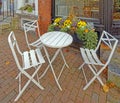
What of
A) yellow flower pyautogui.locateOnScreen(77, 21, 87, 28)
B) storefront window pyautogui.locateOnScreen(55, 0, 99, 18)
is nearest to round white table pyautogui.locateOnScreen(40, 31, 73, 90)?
yellow flower pyautogui.locateOnScreen(77, 21, 87, 28)

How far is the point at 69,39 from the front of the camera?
3.49 metres

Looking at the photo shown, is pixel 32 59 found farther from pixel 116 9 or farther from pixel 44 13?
pixel 44 13

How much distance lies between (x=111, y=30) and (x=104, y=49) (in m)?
0.66

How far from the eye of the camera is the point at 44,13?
19.0ft

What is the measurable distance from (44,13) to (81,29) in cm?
163

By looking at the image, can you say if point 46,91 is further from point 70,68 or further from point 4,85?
point 70,68

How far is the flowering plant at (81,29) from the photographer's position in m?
4.39

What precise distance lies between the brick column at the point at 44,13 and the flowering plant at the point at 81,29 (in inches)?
27.2

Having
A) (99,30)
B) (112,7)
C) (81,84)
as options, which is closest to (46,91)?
(81,84)

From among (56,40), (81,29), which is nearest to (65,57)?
(81,29)

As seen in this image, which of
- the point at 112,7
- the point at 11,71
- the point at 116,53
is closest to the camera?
the point at 11,71

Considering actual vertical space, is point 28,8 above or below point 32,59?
above

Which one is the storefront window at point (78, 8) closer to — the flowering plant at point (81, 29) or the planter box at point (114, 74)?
the flowering plant at point (81, 29)

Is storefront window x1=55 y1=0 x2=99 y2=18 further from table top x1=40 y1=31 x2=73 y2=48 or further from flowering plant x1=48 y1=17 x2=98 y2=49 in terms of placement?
table top x1=40 y1=31 x2=73 y2=48
